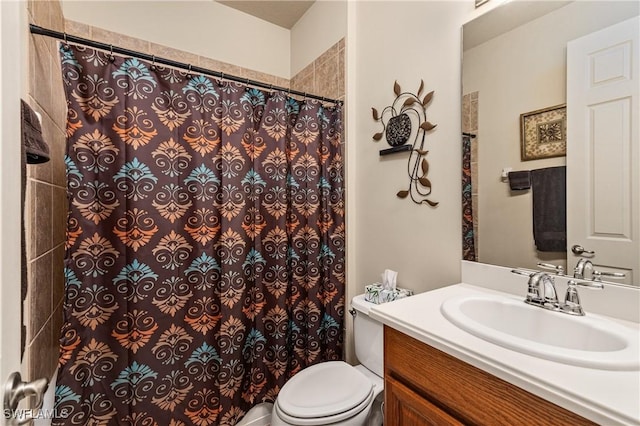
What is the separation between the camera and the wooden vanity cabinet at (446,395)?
0.60 m

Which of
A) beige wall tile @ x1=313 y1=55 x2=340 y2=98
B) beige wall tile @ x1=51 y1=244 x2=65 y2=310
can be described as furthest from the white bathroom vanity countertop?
beige wall tile @ x1=313 y1=55 x2=340 y2=98

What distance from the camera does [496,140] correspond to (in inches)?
46.4

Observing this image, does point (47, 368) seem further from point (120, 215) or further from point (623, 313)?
point (623, 313)

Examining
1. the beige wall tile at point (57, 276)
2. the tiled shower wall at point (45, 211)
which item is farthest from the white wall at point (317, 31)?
the beige wall tile at point (57, 276)

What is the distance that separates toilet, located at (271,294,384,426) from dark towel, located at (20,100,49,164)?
1169mm

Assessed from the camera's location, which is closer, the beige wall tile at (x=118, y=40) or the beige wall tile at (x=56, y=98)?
the beige wall tile at (x=56, y=98)

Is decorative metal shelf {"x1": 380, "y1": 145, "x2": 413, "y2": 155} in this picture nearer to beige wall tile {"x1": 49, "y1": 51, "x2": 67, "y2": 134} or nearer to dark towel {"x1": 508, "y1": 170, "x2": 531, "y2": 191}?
dark towel {"x1": 508, "y1": 170, "x2": 531, "y2": 191}

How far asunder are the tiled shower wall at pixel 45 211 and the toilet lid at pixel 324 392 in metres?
0.90

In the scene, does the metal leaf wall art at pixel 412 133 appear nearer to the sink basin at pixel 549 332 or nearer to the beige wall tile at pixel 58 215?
the sink basin at pixel 549 332

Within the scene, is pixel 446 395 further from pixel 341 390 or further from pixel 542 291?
pixel 341 390

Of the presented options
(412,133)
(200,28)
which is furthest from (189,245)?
(200,28)

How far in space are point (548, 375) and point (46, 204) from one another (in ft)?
5.49

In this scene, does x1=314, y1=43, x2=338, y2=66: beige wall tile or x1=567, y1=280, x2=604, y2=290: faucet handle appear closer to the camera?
x1=567, y1=280, x2=604, y2=290: faucet handle

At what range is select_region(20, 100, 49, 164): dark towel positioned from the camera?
672 mm
